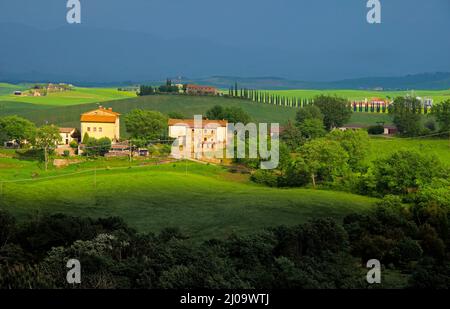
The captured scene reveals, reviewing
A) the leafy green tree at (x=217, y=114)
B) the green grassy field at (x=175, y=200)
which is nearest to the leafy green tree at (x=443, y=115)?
the leafy green tree at (x=217, y=114)

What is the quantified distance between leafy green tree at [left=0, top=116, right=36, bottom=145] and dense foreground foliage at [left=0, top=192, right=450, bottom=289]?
118 feet

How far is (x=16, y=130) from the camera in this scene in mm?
59062

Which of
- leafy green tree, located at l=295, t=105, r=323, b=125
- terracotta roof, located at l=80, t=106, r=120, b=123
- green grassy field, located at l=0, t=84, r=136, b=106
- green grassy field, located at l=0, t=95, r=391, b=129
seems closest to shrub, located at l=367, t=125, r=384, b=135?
leafy green tree, located at l=295, t=105, r=323, b=125

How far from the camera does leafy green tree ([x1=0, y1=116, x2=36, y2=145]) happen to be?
58688 mm

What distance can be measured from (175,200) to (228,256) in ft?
60.8

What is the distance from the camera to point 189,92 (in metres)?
109

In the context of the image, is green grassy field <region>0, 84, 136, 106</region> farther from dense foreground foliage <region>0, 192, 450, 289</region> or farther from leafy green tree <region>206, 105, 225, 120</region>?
dense foreground foliage <region>0, 192, 450, 289</region>

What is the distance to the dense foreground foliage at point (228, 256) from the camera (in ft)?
55.9

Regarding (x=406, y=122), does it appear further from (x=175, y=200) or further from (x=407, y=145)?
(x=175, y=200)

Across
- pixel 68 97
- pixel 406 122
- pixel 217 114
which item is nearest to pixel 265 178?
pixel 217 114

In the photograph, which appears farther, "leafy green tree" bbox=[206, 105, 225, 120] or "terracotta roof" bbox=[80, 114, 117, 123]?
"leafy green tree" bbox=[206, 105, 225, 120]

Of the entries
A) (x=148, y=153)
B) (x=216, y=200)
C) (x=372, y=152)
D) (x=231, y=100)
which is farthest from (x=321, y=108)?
(x=216, y=200)

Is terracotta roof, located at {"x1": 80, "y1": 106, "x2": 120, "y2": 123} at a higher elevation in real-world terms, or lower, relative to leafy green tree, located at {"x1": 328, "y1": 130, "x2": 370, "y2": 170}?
higher

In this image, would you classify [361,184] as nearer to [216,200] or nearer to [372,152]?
[216,200]
